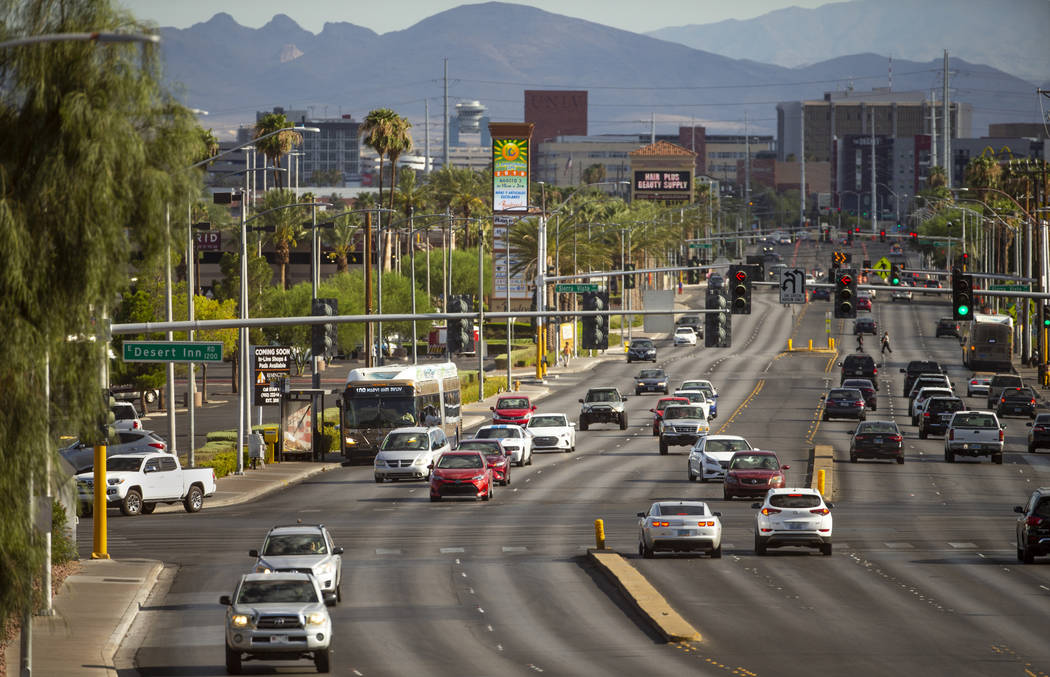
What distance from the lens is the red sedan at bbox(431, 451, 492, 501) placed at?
48781 mm

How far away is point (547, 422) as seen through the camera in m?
65.4

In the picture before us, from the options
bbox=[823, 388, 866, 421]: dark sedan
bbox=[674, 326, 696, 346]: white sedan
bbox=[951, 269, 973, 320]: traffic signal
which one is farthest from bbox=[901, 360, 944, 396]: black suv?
bbox=[951, 269, 973, 320]: traffic signal

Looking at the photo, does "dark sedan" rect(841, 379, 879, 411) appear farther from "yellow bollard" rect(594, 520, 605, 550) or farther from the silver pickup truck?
"yellow bollard" rect(594, 520, 605, 550)

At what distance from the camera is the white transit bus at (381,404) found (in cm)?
5962

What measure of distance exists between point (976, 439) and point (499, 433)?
57.5ft

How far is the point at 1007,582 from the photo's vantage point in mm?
33250

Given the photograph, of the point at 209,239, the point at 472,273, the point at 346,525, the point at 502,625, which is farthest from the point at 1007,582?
the point at 209,239

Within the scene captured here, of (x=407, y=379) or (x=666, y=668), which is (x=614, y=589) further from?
(x=407, y=379)

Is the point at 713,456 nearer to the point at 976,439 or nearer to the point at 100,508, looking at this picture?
the point at 976,439

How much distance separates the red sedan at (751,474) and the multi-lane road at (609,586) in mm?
570

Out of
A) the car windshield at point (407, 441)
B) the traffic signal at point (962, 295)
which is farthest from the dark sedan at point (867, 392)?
the traffic signal at point (962, 295)

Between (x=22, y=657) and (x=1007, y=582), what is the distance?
2032cm

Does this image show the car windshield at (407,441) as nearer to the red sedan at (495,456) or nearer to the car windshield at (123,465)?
the red sedan at (495,456)

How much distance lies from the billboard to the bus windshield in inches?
2452
